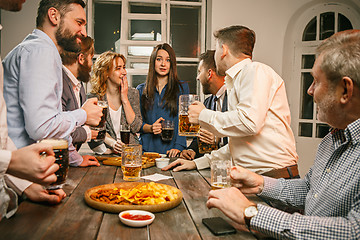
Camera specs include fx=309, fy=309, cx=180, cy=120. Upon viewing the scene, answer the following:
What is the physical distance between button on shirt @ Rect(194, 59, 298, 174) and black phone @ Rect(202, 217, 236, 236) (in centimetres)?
76

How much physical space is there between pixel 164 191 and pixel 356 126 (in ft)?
2.61

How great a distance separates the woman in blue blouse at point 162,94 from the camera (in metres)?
3.36

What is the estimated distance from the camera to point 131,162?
174 cm

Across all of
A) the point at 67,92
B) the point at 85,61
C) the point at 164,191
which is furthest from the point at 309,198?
the point at 85,61

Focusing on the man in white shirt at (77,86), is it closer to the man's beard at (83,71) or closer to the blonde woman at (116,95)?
the man's beard at (83,71)

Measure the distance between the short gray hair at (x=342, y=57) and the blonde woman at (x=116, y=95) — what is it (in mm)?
2275

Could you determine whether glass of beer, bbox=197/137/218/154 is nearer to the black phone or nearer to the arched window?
the black phone

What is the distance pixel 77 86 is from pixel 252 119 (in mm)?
1689

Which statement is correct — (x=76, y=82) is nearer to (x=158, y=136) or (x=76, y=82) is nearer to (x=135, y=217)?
(x=158, y=136)

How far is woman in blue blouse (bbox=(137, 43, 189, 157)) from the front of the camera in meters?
3.36

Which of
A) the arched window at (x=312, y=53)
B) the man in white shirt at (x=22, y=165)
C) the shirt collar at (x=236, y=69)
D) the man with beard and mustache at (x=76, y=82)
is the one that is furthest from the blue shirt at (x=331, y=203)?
the arched window at (x=312, y=53)

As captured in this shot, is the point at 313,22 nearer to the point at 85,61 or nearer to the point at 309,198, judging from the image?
the point at 85,61

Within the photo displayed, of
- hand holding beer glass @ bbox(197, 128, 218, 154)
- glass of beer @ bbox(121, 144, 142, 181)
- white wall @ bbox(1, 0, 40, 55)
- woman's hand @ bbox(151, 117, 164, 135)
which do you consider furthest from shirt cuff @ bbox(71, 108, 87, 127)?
white wall @ bbox(1, 0, 40, 55)

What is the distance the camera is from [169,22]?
478 centimetres
